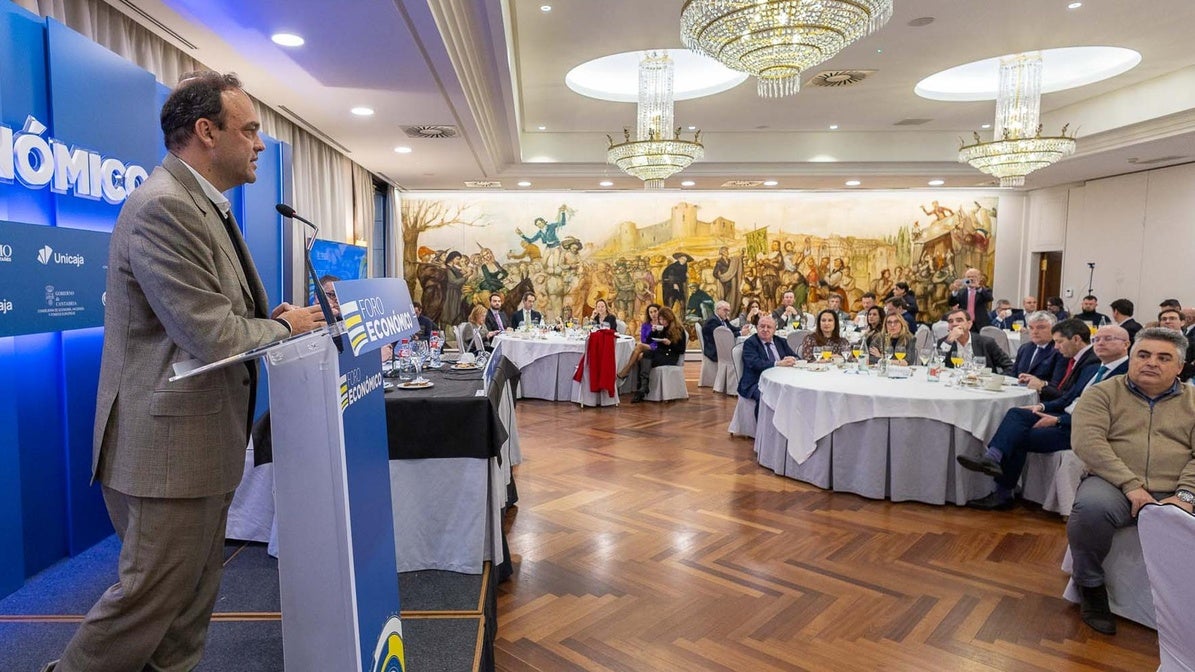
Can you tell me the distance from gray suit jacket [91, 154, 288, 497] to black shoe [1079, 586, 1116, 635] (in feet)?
11.7

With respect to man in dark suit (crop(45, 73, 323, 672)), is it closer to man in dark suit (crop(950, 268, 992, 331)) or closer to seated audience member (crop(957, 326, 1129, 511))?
seated audience member (crop(957, 326, 1129, 511))

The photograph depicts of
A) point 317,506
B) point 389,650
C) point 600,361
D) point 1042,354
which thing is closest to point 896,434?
point 1042,354

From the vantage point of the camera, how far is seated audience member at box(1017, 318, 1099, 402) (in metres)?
4.66

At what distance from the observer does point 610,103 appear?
8.76 meters

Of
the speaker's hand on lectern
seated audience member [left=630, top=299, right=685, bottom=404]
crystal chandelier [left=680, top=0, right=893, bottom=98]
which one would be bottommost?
seated audience member [left=630, top=299, right=685, bottom=404]

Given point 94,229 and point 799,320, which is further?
point 799,320

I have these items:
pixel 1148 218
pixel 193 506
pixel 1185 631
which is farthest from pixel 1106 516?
pixel 1148 218

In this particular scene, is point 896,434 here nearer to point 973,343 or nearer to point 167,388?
point 973,343

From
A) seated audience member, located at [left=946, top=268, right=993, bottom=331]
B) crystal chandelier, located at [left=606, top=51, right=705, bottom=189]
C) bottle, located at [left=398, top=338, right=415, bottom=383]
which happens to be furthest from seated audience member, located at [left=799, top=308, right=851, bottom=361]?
seated audience member, located at [left=946, top=268, right=993, bottom=331]

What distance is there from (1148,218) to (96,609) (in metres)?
13.6

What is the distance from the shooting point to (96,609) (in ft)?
5.32

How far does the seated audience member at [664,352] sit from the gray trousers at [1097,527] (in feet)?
19.0

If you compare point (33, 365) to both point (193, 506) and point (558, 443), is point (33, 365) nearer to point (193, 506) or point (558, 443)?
point (193, 506)

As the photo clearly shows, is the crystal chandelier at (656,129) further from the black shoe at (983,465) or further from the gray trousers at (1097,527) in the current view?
the gray trousers at (1097,527)
